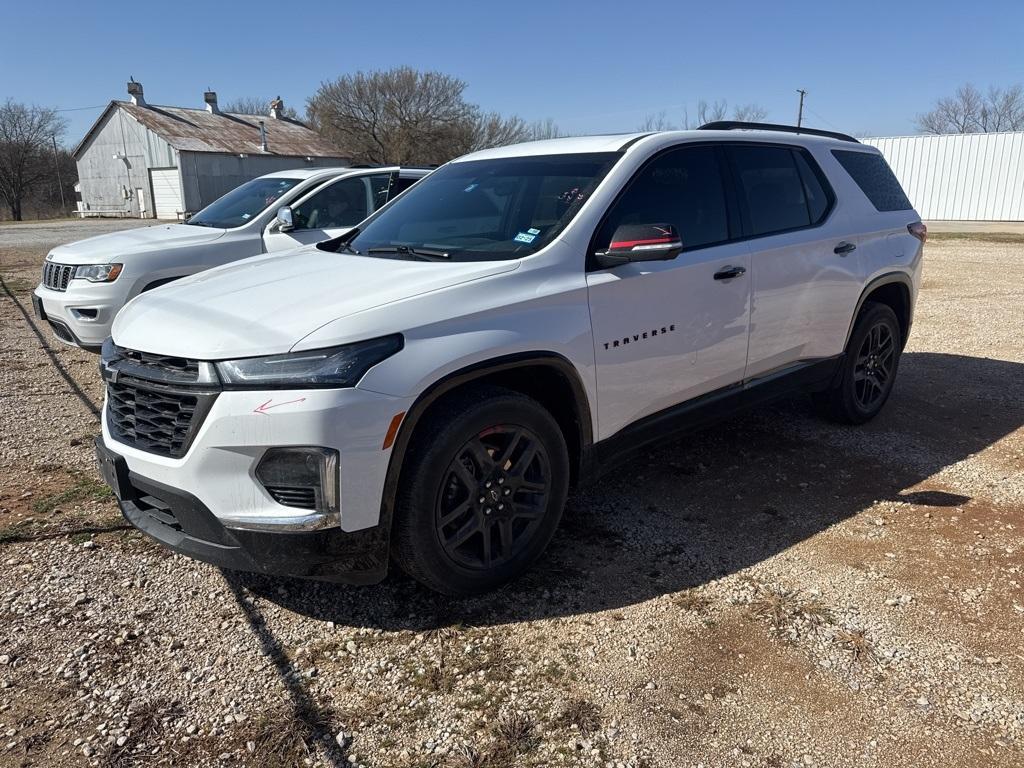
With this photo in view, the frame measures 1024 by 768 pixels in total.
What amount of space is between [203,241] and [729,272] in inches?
197

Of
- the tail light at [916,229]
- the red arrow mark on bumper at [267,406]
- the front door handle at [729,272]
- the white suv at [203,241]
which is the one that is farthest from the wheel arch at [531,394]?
the white suv at [203,241]

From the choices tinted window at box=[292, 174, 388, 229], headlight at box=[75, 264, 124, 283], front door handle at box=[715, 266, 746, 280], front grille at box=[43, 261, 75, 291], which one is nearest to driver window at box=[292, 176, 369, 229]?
tinted window at box=[292, 174, 388, 229]

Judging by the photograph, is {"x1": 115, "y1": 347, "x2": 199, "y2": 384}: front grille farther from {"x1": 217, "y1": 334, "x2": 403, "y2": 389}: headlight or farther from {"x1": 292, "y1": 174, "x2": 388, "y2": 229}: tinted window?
{"x1": 292, "y1": 174, "x2": 388, "y2": 229}: tinted window

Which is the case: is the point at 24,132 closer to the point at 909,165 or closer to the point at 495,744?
the point at 909,165

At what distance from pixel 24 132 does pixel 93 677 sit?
69733mm

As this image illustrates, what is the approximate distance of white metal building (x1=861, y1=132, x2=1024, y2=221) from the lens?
98.3 feet

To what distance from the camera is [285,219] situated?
272 inches

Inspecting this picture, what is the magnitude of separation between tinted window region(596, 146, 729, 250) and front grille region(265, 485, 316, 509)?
175cm

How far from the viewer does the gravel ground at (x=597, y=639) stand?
2.50m

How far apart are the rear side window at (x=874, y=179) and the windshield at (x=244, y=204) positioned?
524 cm

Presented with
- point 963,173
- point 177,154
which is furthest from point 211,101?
point 963,173

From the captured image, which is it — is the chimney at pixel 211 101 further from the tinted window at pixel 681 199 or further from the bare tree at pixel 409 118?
the tinted window at pixel 681 199

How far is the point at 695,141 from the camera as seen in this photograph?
4.09 metres

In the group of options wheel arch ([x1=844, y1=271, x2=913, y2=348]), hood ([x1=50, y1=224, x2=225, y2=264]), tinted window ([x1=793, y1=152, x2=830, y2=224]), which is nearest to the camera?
tinted window ([x1=793, y1=152, x2=830, y2=224])
